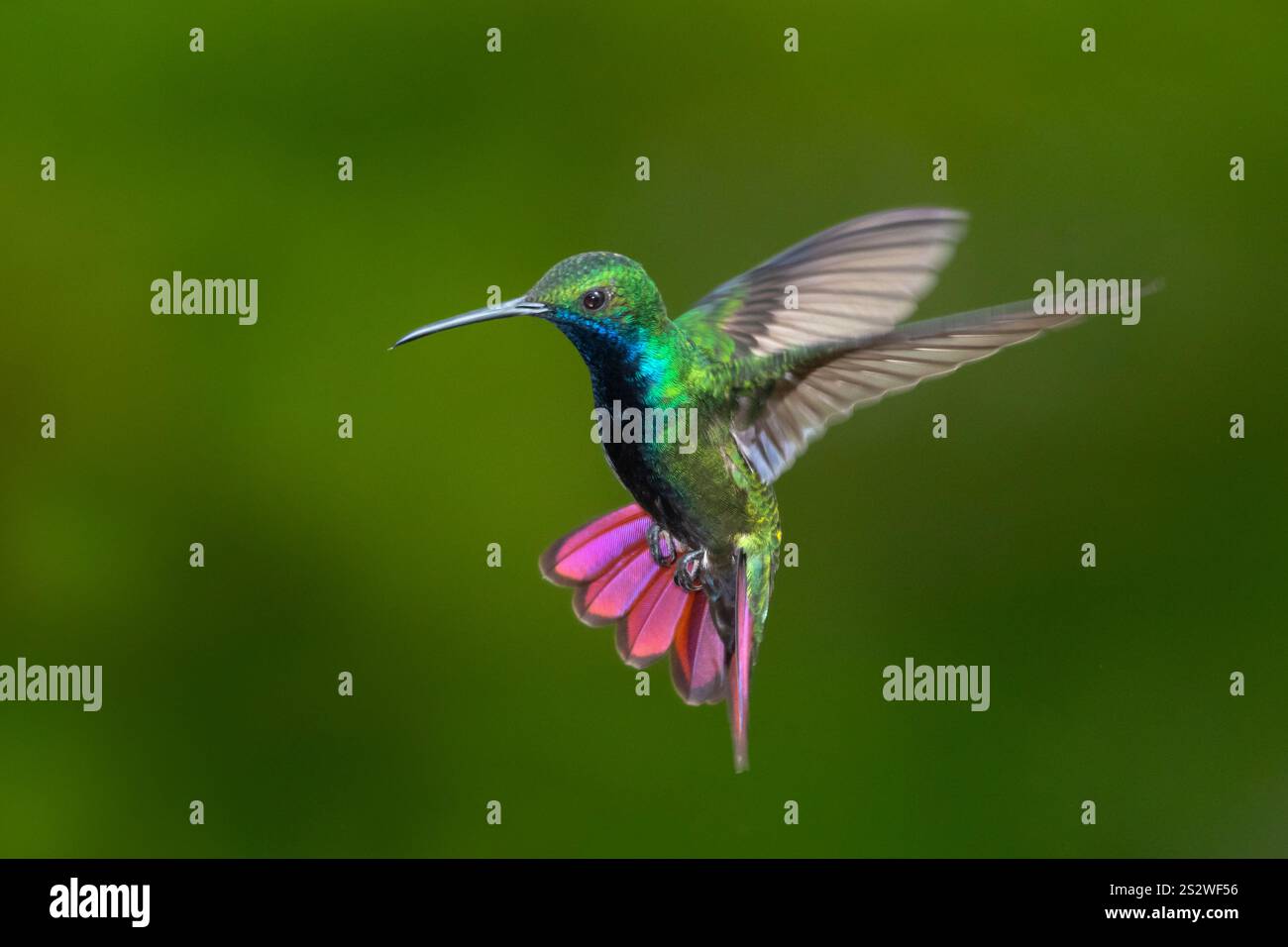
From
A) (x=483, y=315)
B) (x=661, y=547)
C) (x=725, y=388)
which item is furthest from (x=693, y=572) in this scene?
(x=483, y=315)

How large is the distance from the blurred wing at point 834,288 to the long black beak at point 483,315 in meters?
0.29

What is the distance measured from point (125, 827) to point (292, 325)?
48.3 inches

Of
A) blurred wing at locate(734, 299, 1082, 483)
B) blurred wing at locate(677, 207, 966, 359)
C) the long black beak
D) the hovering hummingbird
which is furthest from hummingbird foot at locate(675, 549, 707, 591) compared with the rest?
the long black beak

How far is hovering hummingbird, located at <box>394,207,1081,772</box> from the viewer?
1.24 metres

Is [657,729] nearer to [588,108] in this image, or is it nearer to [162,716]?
[162,716]

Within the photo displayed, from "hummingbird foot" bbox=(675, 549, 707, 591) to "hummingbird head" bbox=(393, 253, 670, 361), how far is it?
30 cm

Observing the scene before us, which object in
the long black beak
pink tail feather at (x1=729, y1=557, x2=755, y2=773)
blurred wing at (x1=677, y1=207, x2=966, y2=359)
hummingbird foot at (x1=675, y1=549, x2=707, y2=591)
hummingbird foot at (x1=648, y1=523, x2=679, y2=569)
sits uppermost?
blurred wing at (x1=677, y1=207, x2=966, y2=359)

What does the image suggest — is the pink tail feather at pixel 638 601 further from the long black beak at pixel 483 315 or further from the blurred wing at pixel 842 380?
the long black beak at pixel 483 315

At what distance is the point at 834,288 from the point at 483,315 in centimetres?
51

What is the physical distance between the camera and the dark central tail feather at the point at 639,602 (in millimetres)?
1497

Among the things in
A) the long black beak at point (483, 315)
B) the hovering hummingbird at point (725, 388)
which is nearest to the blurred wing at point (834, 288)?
the hovering hummingbird at point (725, 388)

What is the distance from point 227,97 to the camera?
11.4 ft

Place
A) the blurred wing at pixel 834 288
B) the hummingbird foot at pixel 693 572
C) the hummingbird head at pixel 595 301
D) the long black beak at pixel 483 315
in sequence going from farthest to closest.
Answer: the hummingbird foot at pixel 693 572 → the blurred wing at pixel 834 288 → the hummingbird head at pixel 595 301 → the long black beak at pixel 483 315

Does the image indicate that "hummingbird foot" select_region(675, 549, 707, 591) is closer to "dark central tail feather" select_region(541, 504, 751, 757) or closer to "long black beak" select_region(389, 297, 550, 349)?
"dark central tail feather" select_region(541, 504, 751, 757)
